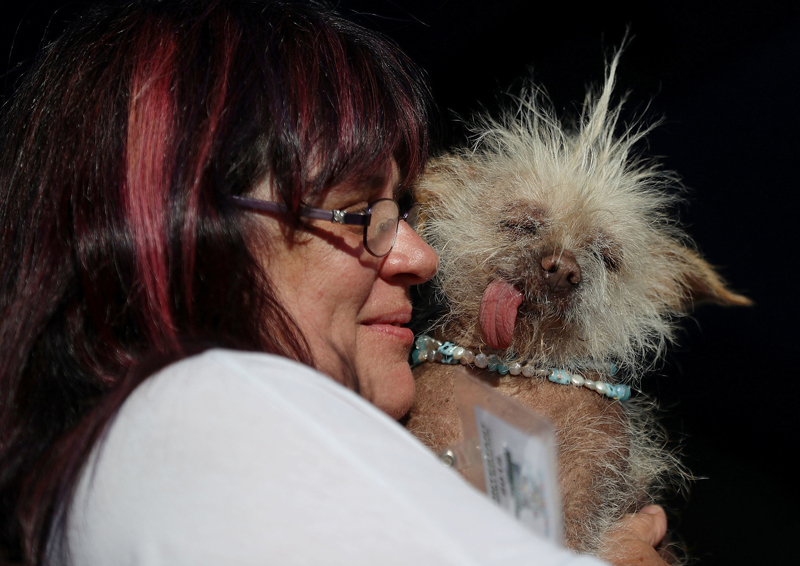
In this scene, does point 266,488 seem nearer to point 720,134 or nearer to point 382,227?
point 382,227

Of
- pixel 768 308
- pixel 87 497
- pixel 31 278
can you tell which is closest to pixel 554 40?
pixel 768 308

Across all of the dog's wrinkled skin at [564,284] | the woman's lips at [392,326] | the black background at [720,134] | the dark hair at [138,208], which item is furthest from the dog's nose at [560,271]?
the black background at [720,134]

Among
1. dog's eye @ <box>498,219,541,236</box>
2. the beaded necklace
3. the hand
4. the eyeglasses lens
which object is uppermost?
the eyeglasses lens

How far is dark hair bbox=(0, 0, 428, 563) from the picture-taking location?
73 centimetres

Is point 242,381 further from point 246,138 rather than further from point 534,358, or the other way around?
point 534,358

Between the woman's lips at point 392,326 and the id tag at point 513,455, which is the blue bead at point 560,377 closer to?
the woman's lips at point 392,326

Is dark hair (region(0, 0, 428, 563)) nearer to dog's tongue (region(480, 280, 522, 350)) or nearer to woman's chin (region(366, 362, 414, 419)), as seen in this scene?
woman's chin (region(366, 362, 414, 419))

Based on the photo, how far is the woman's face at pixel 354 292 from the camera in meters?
0.88

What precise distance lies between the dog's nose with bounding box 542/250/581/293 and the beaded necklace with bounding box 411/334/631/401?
0.64 ft

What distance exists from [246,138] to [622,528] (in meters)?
1.16

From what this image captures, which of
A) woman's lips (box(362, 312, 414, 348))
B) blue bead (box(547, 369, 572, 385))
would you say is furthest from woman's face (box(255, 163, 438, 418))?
blue bead (box(547, 369, 572, 385))

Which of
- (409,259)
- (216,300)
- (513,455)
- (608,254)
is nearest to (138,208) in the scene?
(216,300)

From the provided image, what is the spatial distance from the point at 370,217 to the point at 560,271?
1.58 ft

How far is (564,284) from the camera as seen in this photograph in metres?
1.22
